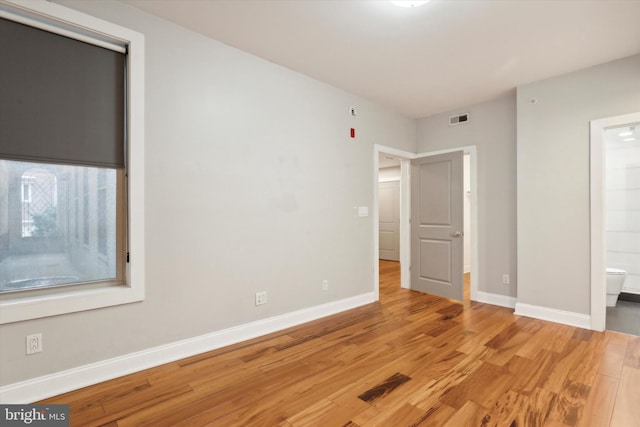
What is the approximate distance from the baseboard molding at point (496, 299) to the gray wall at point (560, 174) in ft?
0.94

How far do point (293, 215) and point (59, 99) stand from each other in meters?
2.17

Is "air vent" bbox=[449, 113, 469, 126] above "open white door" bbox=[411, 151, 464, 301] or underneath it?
above

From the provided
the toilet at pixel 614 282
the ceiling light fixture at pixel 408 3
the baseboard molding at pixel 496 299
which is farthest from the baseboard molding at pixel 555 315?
the ceiling light fixture at pixel 408 3

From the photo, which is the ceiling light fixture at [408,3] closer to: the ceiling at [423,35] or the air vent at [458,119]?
the ceiling at [423,35]

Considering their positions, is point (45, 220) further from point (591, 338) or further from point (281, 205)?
point (591, 338)

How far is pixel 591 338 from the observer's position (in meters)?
3.08

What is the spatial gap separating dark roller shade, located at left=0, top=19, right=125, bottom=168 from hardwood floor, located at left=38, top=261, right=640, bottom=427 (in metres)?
1.68

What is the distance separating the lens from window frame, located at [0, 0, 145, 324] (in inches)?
78.6

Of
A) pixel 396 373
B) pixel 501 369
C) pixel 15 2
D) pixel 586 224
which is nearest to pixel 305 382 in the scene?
pixel 396 373

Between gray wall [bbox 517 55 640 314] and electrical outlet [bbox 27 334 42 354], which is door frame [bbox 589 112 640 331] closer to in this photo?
gray wall [bbox 517 55 640 314]

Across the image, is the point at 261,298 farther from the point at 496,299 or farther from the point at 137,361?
the point at 496,299

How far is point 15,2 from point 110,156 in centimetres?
103

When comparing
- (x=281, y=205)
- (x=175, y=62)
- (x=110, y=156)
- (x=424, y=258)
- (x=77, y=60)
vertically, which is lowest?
(x=424, y=258)

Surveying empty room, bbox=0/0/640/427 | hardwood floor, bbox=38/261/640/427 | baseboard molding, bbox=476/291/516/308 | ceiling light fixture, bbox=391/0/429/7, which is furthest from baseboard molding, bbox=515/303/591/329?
ceiling light fixture, bbox=391/0/429/7
